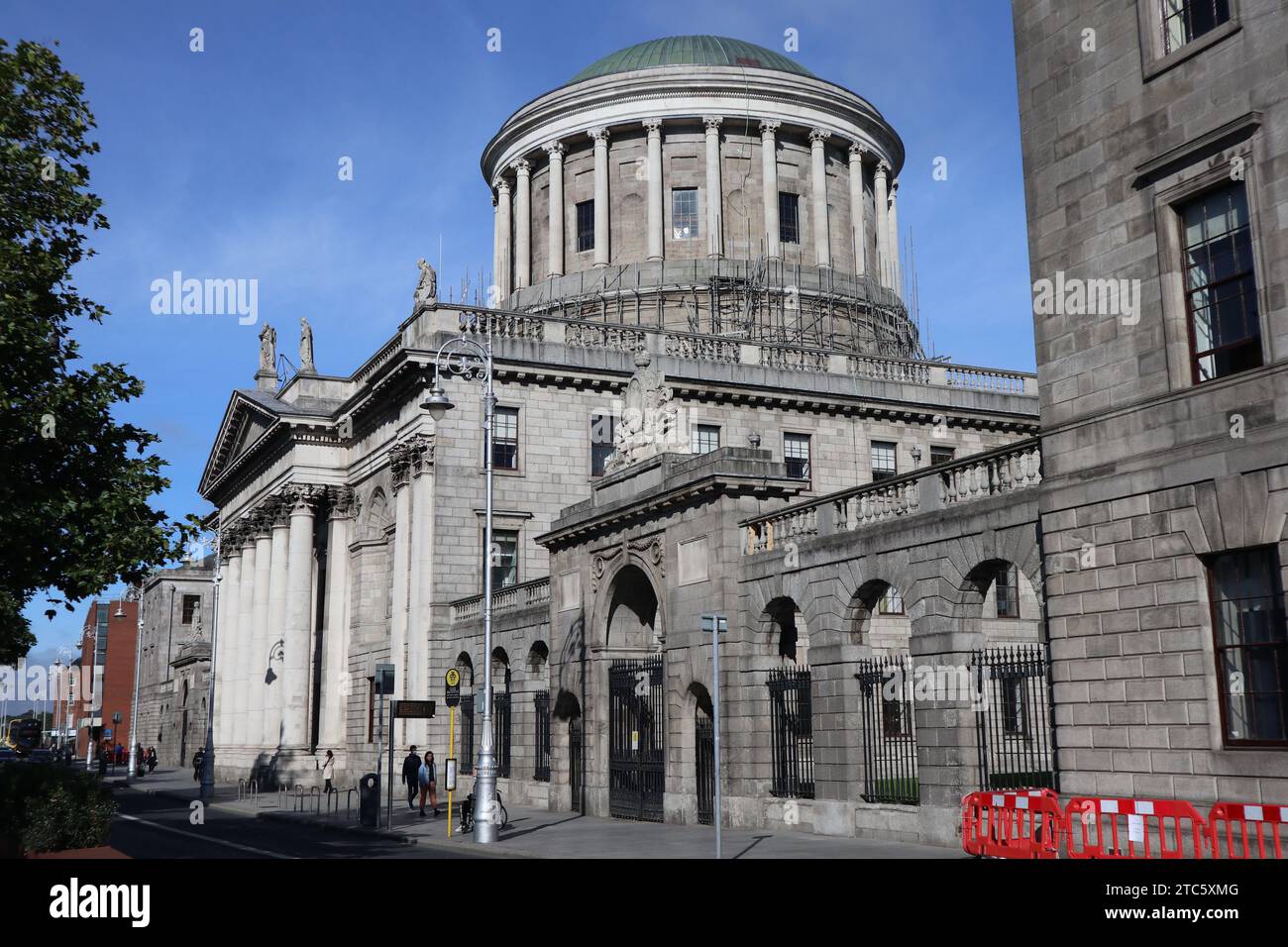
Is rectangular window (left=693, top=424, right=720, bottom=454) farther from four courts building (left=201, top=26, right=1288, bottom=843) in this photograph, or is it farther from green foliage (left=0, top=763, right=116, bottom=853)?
green foliage (left=0, top=763, right=116, bottom=853)

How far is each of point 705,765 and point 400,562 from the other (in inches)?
838

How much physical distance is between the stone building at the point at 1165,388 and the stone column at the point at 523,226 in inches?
1927

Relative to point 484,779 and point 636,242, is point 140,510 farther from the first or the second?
point 636,242

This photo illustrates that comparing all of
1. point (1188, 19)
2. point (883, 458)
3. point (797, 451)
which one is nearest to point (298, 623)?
point (797, 451)

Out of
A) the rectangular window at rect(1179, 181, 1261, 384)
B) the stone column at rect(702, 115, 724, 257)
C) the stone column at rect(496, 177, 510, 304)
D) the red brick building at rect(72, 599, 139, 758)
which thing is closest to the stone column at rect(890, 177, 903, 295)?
the stone column at rect(702, 115, 724, 257)

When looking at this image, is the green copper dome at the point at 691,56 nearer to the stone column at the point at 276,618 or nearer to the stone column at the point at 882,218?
the stone column at the point at 882,218

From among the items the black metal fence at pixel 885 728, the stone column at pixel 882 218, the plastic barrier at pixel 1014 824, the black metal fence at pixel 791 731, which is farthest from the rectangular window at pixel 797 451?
the plastic barrier at pixel 1014 824

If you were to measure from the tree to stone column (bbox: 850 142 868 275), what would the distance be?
4497 centimetres

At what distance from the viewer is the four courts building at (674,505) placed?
23594 mm

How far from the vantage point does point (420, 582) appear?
4416 centimetres

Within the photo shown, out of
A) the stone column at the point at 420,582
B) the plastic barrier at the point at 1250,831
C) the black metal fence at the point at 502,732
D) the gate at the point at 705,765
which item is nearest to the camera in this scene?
the plastic barrier at the point at 1250,831

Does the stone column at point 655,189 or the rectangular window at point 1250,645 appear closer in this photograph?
the rectangular window at point 1250,645
